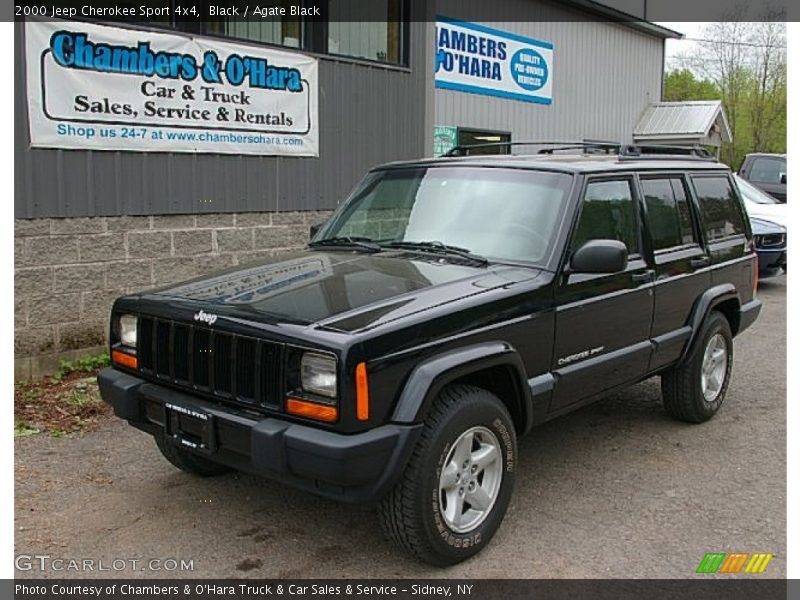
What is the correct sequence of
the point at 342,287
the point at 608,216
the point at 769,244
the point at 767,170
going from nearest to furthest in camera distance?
the point at 342,287 → the point at 608,216 → the point at 769,244 → the point at 767,170

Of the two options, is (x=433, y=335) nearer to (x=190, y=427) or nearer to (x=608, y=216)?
(x=190, y=427)

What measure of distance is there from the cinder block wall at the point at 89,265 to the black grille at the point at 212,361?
9.95 feet

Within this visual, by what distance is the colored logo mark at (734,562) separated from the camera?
12.2 feet

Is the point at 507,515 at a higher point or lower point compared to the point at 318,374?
lower

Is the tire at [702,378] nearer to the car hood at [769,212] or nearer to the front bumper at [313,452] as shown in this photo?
the front bumper at [313,452]

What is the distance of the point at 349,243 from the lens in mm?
4918

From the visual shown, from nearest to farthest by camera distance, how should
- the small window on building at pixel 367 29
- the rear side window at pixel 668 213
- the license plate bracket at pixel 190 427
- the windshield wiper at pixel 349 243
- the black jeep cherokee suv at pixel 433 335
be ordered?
the black jeep cherokee suv at pixel 433 335 → the license plate bracket at pixel 190 427 → the windshield wiper at pixel 349 243 → the rear side window at pixel 668 213 → the small window on building at pixel 367 29

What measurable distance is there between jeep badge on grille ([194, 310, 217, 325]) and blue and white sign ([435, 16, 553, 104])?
917 centimetres

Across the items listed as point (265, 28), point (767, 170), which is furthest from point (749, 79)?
point (265, 28)

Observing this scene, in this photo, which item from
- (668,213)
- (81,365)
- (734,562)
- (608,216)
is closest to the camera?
(734,562)

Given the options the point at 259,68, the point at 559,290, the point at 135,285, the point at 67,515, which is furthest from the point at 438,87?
the point at 67,515

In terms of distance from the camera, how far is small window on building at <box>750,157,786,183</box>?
55.1 feet

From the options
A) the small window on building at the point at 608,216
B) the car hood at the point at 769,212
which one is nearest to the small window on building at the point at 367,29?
the small window on building at the point at 608,216

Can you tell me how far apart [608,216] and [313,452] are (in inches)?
102
